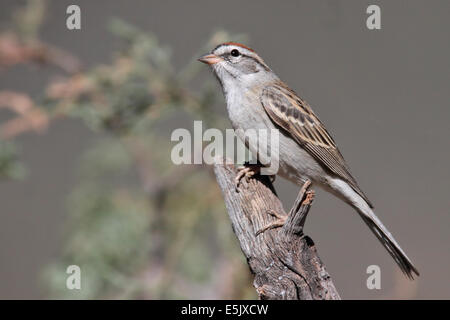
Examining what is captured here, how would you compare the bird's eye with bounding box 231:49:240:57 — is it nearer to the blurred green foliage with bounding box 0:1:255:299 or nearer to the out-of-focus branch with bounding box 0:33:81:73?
the blurred green foliage with bounding box 0:1:255:299

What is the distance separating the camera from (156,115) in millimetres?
3408

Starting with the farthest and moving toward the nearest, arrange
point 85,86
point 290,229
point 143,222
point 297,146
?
point 143,222 < point 85,86 < point 297,146 < point 290,229

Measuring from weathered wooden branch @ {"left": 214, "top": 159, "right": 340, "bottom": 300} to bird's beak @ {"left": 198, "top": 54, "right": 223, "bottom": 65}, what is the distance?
1018mm

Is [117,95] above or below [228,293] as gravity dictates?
→ above

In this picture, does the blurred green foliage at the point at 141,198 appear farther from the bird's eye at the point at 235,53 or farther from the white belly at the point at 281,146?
the white belly at the point at 281,146

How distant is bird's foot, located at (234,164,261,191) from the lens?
2695 millimetres

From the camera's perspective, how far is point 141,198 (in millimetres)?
3934

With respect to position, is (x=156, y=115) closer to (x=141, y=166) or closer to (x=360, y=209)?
(x=141, y=166)

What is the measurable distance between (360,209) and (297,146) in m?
0.44

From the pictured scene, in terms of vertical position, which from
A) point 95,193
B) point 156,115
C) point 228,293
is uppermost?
point 156,115

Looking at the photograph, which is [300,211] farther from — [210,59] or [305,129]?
[210,59]

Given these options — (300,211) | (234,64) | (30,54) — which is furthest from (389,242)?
(30,54)
